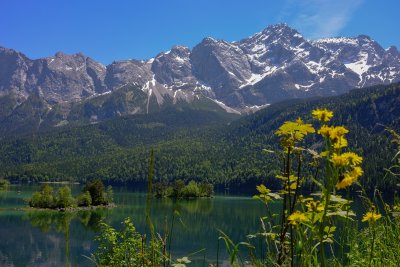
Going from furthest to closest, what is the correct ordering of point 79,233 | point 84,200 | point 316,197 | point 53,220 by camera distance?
point 84,200 < point 53,220 < point 79,233 < point 316,197

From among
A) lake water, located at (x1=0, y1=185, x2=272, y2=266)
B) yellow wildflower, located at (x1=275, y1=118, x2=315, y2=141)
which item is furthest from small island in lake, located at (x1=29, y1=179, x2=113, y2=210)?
yellow wildflower, located at (x1=275, y1=118, x2=315, y2=141)

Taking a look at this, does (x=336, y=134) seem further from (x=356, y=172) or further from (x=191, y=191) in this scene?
(x=191, y=191)

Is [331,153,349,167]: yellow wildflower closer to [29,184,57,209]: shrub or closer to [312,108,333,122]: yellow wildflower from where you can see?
[312,108,333,122]: yellow wildflower

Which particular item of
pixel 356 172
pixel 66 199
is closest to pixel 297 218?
pixel 356 172

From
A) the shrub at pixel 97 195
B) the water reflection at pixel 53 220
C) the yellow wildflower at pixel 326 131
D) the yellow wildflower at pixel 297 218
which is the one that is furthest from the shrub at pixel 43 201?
the yellow wildflower at pixel 326 131

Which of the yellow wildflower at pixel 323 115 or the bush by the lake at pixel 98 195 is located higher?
the yellow wildflower at pixel 323 115

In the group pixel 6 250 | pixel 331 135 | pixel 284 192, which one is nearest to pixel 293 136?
pixel 284 192

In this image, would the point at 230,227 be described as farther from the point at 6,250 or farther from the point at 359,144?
the point at 359,144

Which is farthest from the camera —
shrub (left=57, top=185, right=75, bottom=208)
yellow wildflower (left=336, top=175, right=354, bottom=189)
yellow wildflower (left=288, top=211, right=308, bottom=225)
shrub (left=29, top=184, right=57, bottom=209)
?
shrub (left=29, top=184, right=57, bottom=209)

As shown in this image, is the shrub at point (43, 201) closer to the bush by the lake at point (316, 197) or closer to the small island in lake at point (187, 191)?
the small island in lake at point (187, 191)

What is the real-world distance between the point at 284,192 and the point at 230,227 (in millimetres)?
56775

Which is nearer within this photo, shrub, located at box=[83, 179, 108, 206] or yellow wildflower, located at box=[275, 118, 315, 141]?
yellow wildflower, located at box=[275, 118, 315, 141]

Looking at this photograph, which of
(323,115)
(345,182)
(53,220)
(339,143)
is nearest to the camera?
(345,182)

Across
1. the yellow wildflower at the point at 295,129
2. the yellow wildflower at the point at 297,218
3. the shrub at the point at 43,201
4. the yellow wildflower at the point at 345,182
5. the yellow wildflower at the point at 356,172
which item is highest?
the yellow wildflower at the point at 295,129
